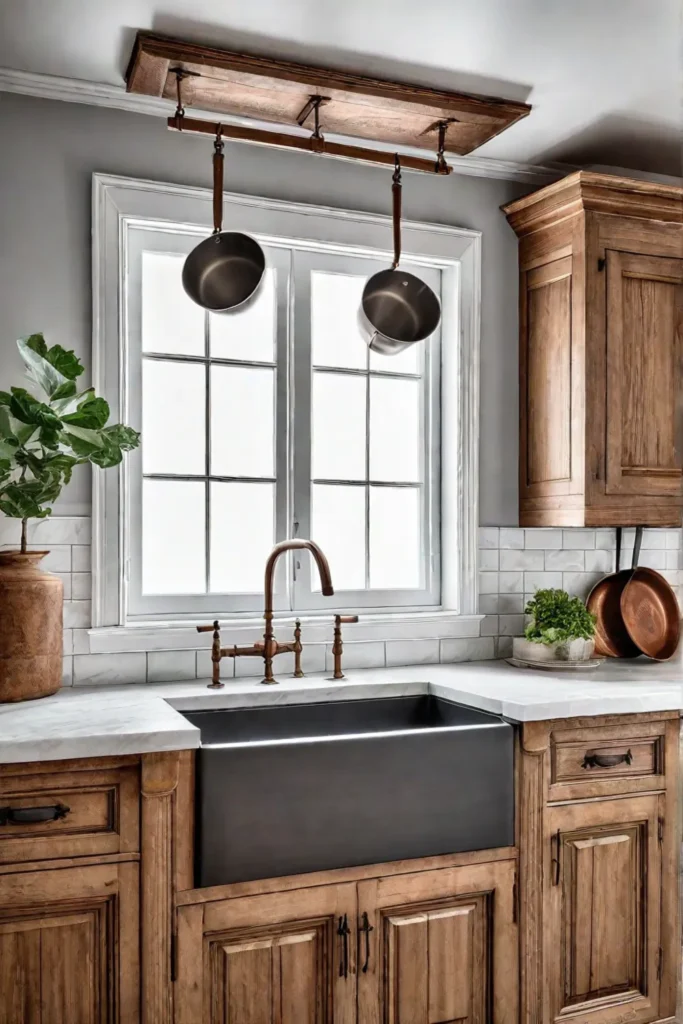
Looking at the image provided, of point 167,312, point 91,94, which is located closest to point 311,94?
point 91,94

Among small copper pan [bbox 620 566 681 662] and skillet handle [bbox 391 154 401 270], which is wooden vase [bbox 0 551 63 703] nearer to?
skillet handle [bbox 391 154 401 270]

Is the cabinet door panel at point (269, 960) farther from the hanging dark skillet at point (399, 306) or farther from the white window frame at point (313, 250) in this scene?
the hanging dark skillet at point (399, 306)

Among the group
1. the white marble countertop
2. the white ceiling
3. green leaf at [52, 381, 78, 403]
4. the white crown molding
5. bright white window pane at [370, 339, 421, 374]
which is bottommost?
the white marble countertop

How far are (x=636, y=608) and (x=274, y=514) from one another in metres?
1.29

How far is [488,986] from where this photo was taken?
228cm

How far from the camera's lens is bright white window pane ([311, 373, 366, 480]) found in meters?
2.99

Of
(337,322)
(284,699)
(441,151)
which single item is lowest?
(284,699)

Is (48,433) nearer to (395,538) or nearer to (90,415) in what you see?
(90,415)

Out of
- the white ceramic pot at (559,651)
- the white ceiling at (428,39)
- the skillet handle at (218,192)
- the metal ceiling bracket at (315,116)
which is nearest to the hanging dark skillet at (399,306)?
the metal ceiling bracket at (315,116)

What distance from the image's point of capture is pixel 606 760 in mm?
2434

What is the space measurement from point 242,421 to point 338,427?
321 millimetres

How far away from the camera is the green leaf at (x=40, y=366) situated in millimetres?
2338

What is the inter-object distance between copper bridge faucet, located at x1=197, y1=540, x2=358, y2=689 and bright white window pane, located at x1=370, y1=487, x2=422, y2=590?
0.38 metres

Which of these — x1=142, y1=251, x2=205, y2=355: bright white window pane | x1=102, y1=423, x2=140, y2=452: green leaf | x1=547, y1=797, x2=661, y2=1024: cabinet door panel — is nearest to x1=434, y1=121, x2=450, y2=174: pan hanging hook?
x1=142, y1=251, x2=205, y2=355: bright white window pane
